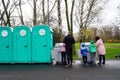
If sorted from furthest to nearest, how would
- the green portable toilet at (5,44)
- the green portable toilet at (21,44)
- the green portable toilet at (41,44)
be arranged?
the green portable toilet at (5,44), the green portable toilet at (21,44), the green portable toilet at (41,44)

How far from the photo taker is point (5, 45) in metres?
22.2

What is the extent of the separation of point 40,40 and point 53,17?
54.3 ft

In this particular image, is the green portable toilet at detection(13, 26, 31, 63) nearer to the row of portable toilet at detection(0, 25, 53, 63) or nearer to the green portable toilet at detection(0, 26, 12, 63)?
the row of portable toilet at detection(0, 25, 53, 63)

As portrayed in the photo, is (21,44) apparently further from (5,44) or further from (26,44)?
(5,44)

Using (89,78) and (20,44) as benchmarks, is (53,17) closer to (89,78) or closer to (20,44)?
(20,44)

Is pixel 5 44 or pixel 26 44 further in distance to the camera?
pixel 5 44

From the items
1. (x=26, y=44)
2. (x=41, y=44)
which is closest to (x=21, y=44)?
(x=26, y=44)

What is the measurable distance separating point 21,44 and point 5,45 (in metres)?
1.00

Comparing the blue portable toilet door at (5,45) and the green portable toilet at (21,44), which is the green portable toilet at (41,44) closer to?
the green portable toilet at (21,44)

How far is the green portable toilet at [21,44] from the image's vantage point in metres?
22.0

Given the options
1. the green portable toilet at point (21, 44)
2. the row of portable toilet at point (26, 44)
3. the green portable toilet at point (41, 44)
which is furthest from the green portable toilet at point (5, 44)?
the green portable toilet at point (41, 44)

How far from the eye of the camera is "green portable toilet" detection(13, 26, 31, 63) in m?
22.0

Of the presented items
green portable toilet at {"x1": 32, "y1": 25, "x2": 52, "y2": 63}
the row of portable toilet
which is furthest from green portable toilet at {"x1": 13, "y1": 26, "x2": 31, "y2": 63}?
green portable toilet at {"x1": 32, "y1": 25, "x2": 52, "y2": 63}

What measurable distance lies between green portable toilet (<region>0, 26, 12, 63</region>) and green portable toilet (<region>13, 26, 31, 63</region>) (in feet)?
1.02
